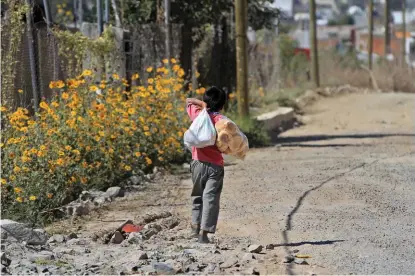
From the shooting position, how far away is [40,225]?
30.1ft

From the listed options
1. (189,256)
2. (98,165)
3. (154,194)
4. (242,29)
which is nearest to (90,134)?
(98,165)

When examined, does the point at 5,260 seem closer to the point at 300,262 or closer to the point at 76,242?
the point at 76,242

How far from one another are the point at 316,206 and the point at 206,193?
2.11 metres

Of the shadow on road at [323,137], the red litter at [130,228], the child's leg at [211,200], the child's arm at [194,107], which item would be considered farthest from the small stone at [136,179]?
the shadow on road at [323,137]

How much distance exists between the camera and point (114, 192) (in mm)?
10945

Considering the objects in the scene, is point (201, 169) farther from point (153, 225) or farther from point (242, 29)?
point (242, 29)

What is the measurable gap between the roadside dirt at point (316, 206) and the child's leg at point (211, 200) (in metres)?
0.44

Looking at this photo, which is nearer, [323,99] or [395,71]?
[323,99]

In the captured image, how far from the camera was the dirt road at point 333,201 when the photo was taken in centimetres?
782

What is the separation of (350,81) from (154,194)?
29.7 metres

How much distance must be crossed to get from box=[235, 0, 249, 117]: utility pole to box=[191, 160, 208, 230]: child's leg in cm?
897

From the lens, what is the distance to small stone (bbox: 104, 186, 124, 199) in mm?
10850

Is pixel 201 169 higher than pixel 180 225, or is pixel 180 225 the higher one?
pixel 201 169

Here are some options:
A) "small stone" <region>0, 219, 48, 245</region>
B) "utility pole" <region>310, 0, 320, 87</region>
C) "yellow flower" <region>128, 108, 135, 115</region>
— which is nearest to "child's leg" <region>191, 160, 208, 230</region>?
"small stone" <region>0, 219, 48, 245</region>
